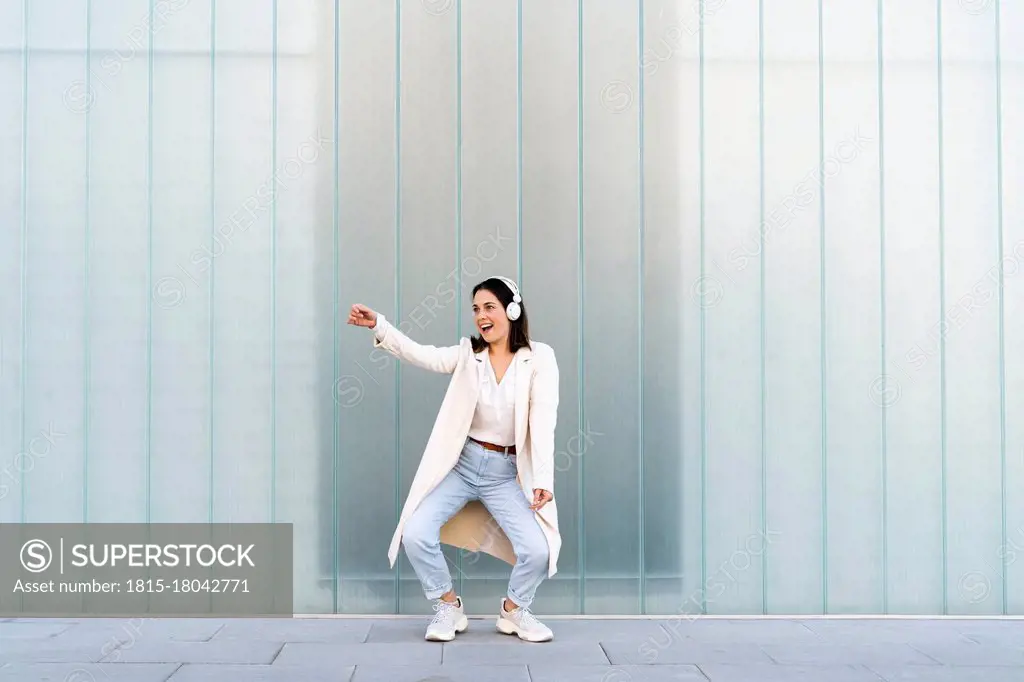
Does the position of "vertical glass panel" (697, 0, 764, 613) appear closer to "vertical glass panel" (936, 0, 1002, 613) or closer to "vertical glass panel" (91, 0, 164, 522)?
"vertical glass panel" (936, 0, 1002, 613)

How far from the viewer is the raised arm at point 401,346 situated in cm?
437

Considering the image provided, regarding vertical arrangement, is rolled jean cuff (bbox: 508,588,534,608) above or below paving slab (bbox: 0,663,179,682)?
above

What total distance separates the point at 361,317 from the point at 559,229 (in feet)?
4.12

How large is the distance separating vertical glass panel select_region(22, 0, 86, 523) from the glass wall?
0.02 meters

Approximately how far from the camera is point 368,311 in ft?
14.4

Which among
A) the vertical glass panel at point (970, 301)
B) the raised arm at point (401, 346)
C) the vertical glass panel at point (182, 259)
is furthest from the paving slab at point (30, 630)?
the vertical glass panel at point (970, 301)

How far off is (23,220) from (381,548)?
2542 mm

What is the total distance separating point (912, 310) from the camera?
16.8 ft

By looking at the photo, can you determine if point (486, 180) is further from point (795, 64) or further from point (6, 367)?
point (6, 367)

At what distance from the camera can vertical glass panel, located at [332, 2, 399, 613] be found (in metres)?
5.00

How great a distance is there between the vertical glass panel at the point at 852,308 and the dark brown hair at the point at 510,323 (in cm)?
169

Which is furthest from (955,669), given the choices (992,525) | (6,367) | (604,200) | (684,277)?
(6,367)

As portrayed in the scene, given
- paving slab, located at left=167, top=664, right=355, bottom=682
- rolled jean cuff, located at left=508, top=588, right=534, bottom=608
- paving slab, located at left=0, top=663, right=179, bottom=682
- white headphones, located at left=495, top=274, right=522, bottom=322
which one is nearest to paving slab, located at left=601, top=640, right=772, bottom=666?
rolled jean cuff, located at left=508, top=588, right=534, bottom=608

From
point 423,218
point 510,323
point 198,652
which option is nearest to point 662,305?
point 510,323
